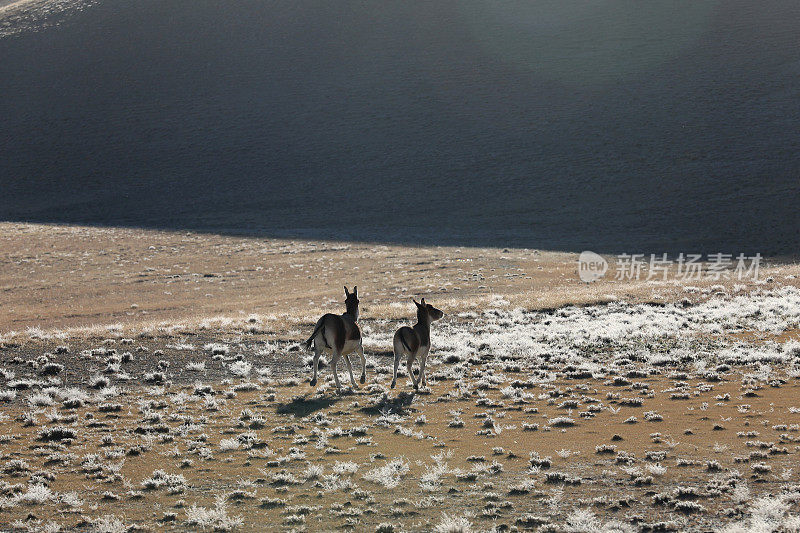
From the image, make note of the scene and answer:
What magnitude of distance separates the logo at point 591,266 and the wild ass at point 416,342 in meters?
23.4

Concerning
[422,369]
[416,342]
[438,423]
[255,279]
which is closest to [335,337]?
[416,342]

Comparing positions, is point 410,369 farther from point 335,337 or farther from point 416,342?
point 335,337

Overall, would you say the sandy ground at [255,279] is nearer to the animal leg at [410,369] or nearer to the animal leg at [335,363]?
the animal leg at [410,369]

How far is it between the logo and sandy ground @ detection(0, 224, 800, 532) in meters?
Answer: 9.07

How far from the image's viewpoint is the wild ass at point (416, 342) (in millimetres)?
15289

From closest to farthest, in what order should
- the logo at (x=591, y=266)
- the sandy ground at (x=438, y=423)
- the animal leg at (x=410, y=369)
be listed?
the sandy ground at (x=438, y=423) < the animal leg at (x=410, y=369) < the logo at (x=591, y=266)

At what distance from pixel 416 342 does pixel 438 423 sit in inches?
98.6

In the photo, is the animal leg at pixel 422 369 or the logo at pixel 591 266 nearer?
the animal leg at pixel 422 369

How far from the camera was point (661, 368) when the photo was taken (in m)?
17.8

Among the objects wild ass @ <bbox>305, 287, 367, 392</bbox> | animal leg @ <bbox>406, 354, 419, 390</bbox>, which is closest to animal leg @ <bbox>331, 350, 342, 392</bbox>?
wild ass @ <bbox>305, 287, 367, 392</bbox>

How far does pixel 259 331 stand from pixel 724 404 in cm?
1382

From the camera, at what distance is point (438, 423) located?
13.4m

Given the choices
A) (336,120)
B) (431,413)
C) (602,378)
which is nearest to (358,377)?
(431,413)

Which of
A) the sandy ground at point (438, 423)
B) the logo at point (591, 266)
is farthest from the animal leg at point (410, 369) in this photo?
the logo at point (591, 266)
